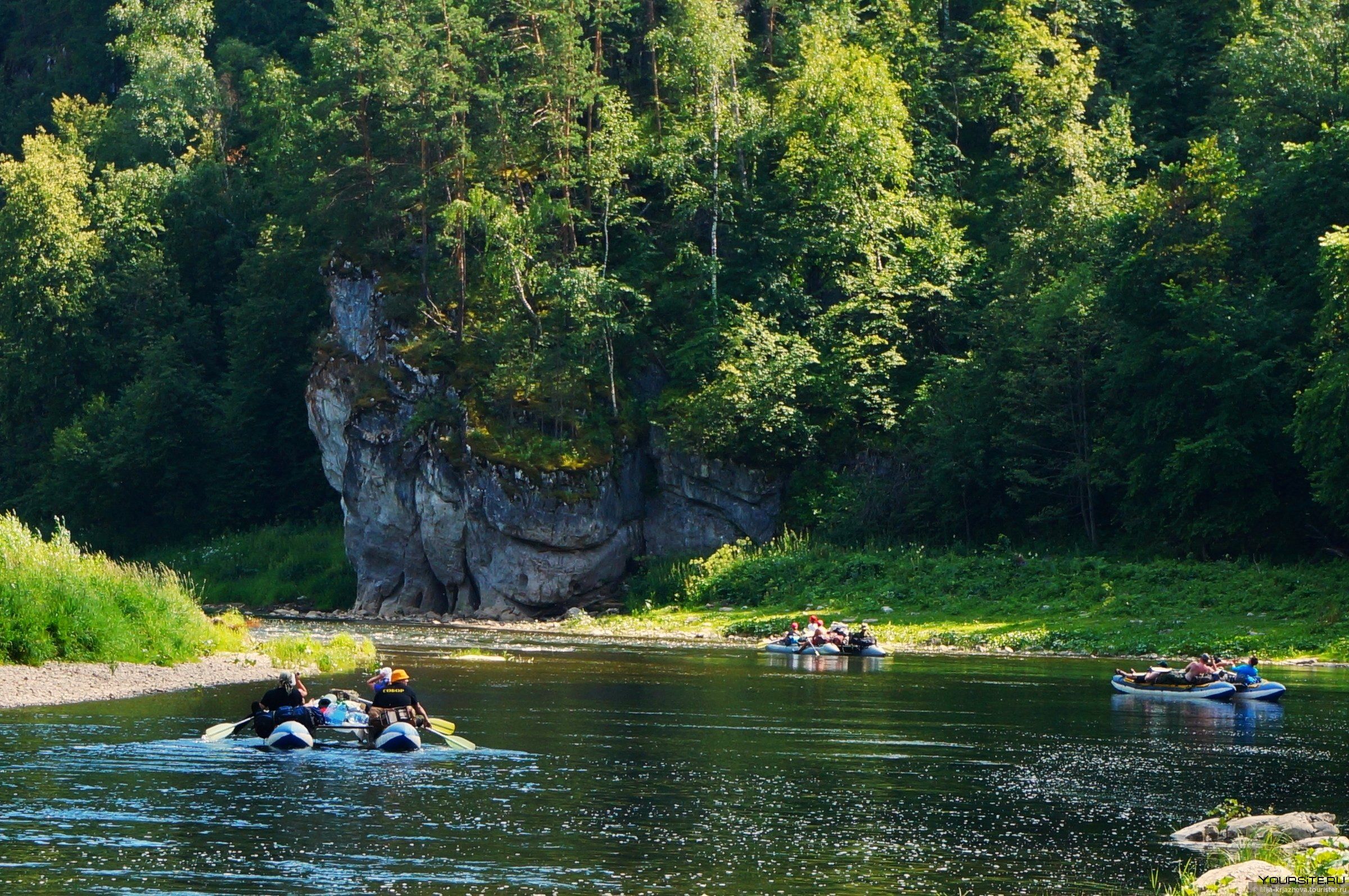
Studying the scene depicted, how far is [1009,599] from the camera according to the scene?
147 ft

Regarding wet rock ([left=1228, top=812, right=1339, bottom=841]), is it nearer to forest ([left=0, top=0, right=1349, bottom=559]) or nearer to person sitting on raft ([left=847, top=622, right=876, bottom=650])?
person sitting on raft ([left=847, top=622, right=876, bottom=650])

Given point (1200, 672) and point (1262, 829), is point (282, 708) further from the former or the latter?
point (1200, 672)

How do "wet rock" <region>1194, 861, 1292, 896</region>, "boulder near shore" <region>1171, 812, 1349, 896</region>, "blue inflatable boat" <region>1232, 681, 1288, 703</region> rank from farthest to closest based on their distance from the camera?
1. "blue inflatable boat" <region>1232, 681, 1288, 703</region>
2. "boulder near shore" <region>1171, 812, 1349, 896</region>
3. "wet rock" <region>1194, 861, 1292, 896</region>

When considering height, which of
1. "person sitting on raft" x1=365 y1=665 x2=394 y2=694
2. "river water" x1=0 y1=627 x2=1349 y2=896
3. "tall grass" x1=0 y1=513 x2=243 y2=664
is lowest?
"river water" x1=0 y1=627 x2=1349 y2=896

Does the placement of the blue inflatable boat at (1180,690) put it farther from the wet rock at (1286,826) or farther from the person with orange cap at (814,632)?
the wet rock at (1286,826)

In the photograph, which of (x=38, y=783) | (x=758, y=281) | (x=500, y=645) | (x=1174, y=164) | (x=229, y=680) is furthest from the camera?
(x=758, y=281)

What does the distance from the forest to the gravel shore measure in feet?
74.7

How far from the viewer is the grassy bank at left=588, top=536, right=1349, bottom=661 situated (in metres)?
39.2

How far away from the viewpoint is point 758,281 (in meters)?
57.5

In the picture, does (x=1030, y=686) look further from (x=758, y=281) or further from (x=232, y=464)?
(x=232, y=464)

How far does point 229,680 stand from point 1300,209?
33.0 m

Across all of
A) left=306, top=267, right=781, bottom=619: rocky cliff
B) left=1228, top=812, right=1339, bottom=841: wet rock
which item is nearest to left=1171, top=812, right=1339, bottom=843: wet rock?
left=1228, top=812, right=1339, bottom=841: wet rock

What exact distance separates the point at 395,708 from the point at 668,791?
18.1 feet

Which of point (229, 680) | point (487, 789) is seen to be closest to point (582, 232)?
point (229, 680)
